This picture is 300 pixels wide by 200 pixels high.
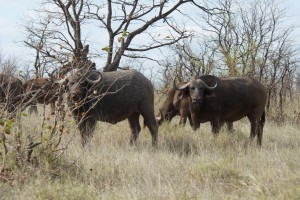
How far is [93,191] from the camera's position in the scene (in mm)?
5348

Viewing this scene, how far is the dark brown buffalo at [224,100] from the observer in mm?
10508

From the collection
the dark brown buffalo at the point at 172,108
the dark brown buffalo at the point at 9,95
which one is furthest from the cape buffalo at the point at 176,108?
the dark brown buffalo at the point at 9,95

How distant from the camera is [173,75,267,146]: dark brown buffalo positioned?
10.5 meters

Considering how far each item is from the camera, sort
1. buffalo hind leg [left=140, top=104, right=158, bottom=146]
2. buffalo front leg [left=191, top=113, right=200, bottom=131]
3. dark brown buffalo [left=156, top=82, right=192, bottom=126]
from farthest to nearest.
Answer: dark brown buffalo [left=156, top=82, right=192, bottom=126] → buffalo front leg [left=191, top=113, right=200, bottom=131] → buffalo hind leg [left=140, top=104, right=158, bottom=146]

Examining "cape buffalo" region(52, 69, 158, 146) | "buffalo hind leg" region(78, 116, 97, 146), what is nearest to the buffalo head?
"cape buffalo" region(52, 69, 158, 146)

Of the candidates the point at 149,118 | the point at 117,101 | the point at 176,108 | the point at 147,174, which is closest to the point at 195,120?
the point at 149,118

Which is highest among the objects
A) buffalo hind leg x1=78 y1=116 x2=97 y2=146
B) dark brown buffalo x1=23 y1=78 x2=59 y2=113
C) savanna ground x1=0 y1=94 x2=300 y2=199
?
dark brown buffalo x1=23 y1=78 x2=59 y2=113

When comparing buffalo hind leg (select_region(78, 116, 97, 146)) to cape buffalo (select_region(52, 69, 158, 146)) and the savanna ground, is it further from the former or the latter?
the savanna ground

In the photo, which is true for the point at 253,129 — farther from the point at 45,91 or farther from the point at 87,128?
the point at 45,91

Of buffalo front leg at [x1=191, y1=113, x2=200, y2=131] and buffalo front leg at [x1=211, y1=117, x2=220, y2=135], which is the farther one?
buffalo front leg at [x1=191, y1=113, x2=200, y2=131]

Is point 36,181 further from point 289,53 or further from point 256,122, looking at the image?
point 289,53

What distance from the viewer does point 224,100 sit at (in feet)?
35.7

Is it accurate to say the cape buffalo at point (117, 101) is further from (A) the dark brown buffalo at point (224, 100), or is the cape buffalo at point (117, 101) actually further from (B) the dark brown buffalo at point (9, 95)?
(B) the dark brown buffalo at point (9, 95)

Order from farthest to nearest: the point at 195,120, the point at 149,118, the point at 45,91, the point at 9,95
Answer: the point at 195,120 → the point at 149,118 → the point at 45,91 → the point at 9,95
